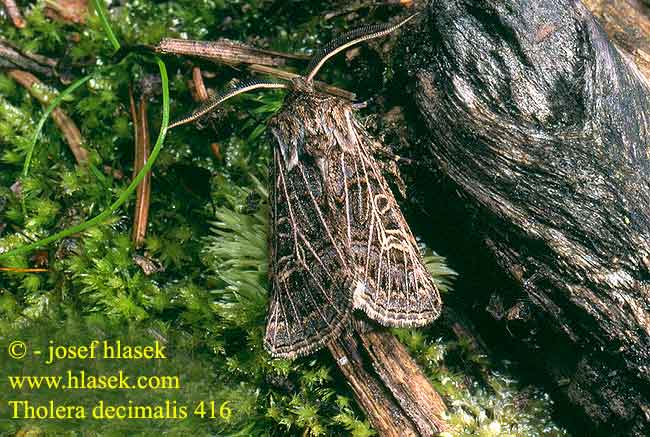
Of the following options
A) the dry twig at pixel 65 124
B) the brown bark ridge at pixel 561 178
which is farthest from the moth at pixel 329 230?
the dry twig at pixel 65 124

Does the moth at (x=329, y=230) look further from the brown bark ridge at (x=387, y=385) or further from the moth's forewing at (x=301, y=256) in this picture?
the brown bark ridge at (x=387, y=385)

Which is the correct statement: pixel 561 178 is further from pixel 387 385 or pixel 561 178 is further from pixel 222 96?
pixel 222 96

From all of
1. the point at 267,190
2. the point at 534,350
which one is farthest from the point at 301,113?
the point at 534,350

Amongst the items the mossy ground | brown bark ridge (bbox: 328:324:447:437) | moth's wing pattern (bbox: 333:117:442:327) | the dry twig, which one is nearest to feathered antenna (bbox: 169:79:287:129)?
the mossy ground

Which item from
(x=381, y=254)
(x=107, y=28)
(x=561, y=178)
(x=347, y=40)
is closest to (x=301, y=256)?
(x=381, y=254)

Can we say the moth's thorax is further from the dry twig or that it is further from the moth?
the dry twig

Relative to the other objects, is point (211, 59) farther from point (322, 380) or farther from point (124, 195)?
point (322, 380)
